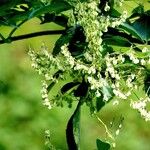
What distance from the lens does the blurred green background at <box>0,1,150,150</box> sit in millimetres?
3014

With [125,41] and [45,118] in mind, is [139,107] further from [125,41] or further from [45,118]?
[45,118]

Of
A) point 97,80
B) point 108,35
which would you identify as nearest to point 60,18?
point 108,35

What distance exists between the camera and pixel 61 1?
1014 mm

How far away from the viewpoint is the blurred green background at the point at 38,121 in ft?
9.89

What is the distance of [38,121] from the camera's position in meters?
3.19

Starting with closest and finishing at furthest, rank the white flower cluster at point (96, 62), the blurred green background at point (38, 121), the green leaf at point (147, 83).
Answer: the white flower cluster at point (96, 62) → the green leaf at point (147, 83) → the blurred green background at point (38, 121)

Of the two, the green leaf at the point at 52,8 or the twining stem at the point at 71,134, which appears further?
the twining stem at the point at 71,134

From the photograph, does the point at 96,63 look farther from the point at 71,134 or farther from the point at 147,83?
the point at 71,134

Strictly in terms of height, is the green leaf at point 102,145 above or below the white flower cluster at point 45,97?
below

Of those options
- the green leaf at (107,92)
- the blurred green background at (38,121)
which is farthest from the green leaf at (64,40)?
the blurred green background at (38,121)

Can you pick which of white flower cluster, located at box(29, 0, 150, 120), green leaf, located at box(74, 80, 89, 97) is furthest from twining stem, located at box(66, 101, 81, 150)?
white flower cluster, located at box(29, 0, 150, 120)

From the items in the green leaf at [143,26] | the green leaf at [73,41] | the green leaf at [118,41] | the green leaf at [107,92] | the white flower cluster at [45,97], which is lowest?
the green leaf at [107,92]

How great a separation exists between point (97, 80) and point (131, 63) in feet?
0.29

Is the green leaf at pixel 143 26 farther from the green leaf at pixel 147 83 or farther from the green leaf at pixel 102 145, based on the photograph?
the green leaf at pixel 102 145
